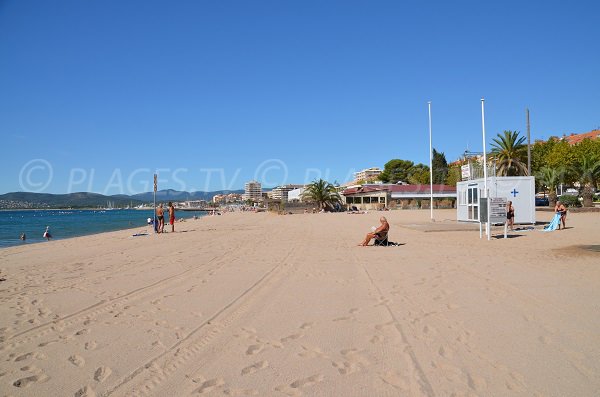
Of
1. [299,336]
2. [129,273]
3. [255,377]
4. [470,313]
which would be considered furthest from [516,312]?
[129,273]

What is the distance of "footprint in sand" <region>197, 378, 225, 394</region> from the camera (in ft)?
11.0

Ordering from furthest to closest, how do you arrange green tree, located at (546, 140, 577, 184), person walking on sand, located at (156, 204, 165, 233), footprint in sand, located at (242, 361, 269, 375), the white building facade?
1. green tree, located at (546, 140, 577, 184)
2. person walking on sand, located at (156, 204, 165, 233)
3. the white building facade
4. footprint in sand, located at (242, 361, 269, 375)

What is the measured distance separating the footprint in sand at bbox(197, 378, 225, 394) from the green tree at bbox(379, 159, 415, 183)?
98.2 m

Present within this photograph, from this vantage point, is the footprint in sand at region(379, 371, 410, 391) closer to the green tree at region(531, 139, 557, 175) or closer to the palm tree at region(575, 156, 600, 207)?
the palm tree at region(575, 156, 600, 207)

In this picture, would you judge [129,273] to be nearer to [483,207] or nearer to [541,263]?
[541,263]

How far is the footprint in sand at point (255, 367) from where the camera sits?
3.69m

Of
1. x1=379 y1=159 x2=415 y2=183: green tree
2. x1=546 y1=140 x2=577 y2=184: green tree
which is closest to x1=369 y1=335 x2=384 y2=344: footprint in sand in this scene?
x1=546 y1=140 x2=577 y2=184: green tree

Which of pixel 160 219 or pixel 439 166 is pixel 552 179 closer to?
pixel 160 219

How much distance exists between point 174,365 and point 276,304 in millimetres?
2313

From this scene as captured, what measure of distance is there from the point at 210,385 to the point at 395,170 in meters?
104

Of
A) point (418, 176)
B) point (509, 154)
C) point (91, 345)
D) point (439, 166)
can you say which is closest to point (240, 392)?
point (91, 345)

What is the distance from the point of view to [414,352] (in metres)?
4.08

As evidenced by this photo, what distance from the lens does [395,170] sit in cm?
10444

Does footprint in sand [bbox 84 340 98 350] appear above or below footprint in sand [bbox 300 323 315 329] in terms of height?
below
